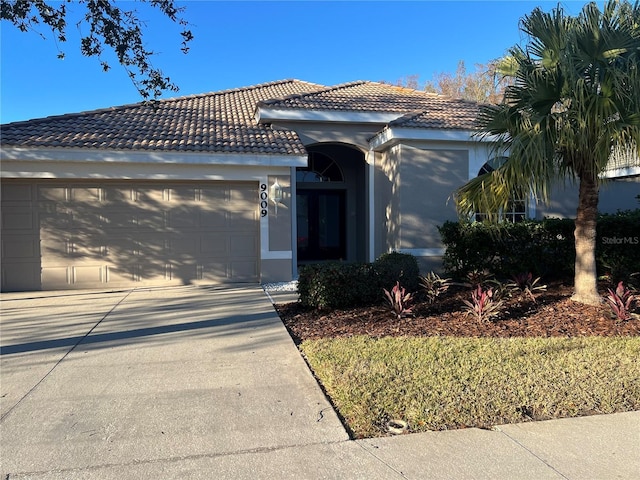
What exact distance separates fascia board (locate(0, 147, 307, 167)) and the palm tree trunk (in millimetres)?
5940

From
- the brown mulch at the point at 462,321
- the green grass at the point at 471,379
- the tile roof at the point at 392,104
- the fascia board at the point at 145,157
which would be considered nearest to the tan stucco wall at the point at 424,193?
the tile roof at the point at 392,104

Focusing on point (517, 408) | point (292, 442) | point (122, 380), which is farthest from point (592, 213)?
point (122, 380)

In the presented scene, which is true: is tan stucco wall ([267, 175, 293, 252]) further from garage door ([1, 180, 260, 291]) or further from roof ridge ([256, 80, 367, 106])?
roof ridge ([256, 80, 367, 106])

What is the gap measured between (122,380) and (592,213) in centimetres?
704

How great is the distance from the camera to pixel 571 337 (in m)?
5.78

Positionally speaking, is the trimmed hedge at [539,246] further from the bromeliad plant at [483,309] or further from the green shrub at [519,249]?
the bromeliad plant at [483,309]

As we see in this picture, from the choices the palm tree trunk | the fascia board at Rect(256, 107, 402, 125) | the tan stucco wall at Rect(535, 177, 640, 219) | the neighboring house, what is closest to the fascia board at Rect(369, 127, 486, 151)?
the neighboring house

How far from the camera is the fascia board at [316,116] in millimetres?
11672

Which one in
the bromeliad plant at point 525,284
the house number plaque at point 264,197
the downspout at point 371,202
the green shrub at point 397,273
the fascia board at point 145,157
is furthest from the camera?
the downspout at point 371,202

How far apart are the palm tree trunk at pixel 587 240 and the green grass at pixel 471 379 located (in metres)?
1.60

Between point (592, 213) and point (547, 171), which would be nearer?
point (547, 171)

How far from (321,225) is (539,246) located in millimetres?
7243

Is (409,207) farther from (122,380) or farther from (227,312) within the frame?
(122,380)

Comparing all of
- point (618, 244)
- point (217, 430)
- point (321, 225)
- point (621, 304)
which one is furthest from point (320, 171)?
point (217, 430)
